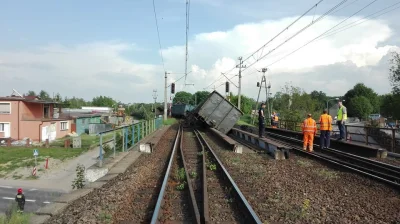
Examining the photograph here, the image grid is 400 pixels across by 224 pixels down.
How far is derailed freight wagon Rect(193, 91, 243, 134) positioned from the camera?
2738 centimetres

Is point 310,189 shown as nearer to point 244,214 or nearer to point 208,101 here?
point 244,214

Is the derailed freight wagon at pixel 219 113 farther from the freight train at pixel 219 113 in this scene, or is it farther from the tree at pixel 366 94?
the tree at pixel 366 94

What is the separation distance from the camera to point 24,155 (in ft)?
134

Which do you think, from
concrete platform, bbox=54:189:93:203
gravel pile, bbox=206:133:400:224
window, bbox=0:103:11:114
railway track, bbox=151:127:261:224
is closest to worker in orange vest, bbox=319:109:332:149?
gravel pile, bbox=206:133:400:224

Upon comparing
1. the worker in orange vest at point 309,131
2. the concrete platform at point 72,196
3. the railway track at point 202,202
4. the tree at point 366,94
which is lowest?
the concrete platform at point 72,196

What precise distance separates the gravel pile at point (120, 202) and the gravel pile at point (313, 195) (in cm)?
193

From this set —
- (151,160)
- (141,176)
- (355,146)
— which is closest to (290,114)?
(355,146)

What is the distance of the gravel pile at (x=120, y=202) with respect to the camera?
603 cm

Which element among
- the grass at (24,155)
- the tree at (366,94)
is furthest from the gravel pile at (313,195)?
the tree at (366,94)

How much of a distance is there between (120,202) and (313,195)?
3749mm

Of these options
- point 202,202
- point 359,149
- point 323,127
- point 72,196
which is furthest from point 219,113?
point 202,202

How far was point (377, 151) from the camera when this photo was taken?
1334cm

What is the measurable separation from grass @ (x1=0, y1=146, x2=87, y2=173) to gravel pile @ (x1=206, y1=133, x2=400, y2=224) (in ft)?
105

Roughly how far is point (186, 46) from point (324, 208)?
24875 millimetres
